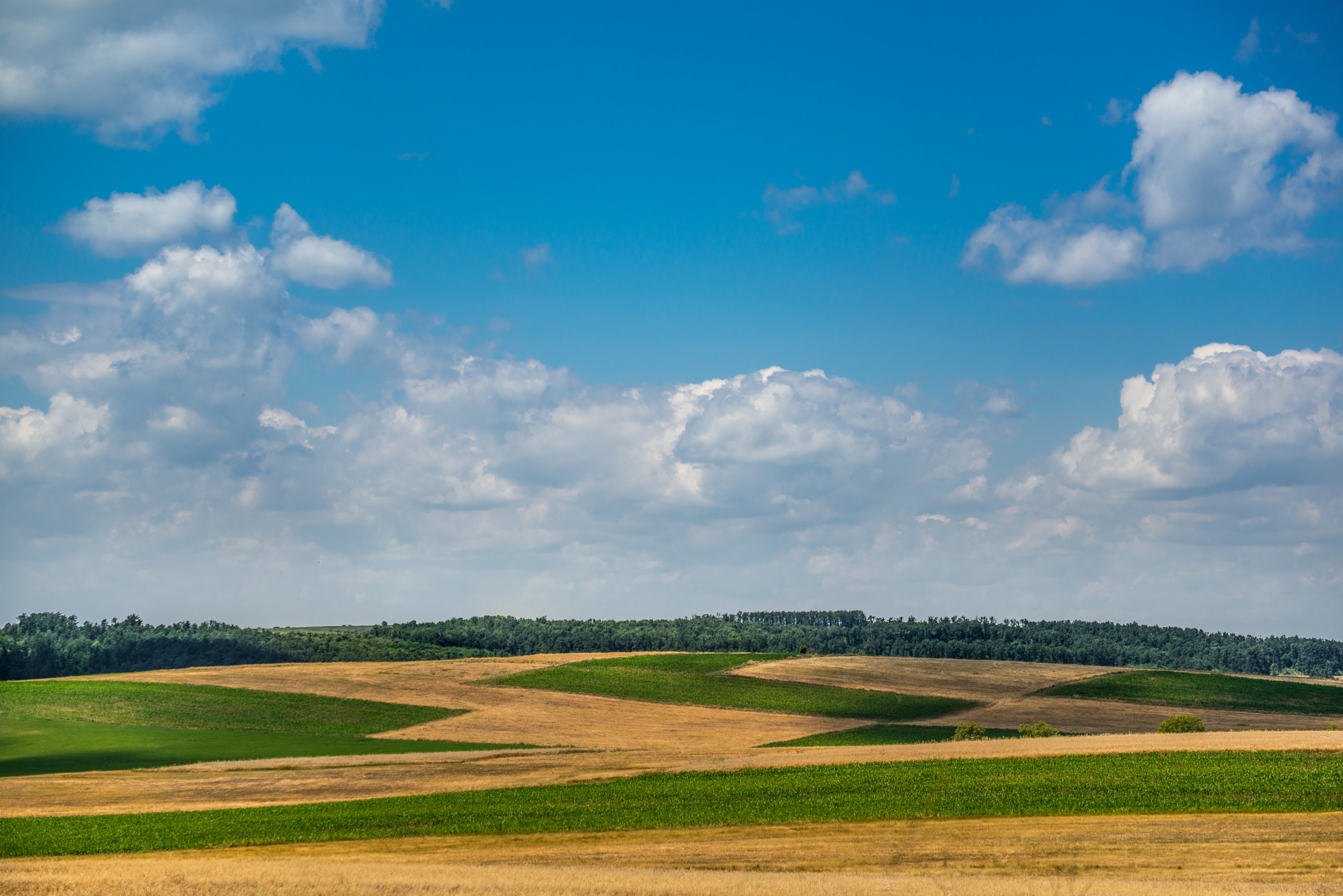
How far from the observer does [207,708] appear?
249 feet

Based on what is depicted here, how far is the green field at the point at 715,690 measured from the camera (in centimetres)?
8056

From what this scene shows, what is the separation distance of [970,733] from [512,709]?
122 feet

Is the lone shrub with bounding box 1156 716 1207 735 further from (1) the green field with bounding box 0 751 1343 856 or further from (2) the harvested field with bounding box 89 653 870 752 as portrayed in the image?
(2) the harvested field with bounding box 89 653 870 752

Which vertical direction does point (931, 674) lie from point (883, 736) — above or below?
above

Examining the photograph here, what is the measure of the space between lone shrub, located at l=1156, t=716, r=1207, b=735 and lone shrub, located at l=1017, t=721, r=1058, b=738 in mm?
6196

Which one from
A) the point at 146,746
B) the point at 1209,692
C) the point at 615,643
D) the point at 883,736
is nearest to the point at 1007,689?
the point at 1209,692

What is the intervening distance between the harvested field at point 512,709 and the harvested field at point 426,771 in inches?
394

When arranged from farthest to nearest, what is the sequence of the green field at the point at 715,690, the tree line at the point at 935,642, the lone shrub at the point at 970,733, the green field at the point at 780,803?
the tree line at the point at 935,642 → the green field at the point at 715,690 → the lone shrub at the point at 970,733 → the green field at the point at 780,803

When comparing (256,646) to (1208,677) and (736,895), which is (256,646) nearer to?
(1208,677)

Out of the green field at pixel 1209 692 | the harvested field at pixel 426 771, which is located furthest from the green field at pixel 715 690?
the harvested field at pixel 426 771

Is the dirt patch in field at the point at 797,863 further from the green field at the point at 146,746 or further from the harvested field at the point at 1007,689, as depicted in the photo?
the harvested field at the point at 1007,689

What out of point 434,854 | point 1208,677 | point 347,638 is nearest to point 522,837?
point 434,854

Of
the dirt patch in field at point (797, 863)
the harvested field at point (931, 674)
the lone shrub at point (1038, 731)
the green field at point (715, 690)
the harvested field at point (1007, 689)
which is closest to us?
the dirt patch in field at point (797, 863)

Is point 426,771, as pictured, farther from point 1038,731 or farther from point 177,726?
point 1038,731
